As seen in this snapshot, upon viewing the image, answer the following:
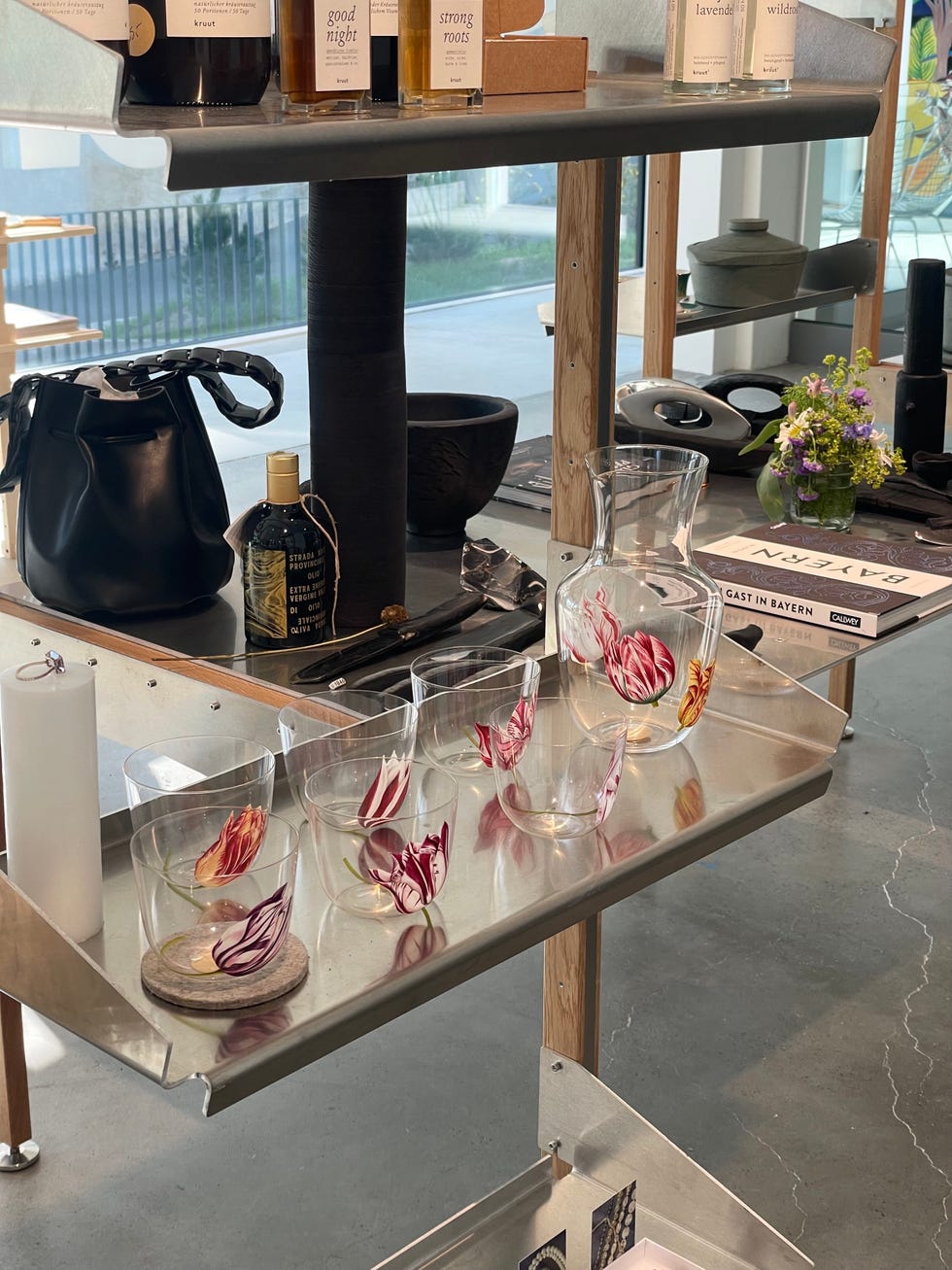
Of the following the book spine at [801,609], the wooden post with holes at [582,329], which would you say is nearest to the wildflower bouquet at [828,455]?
the book spine at [801,609]

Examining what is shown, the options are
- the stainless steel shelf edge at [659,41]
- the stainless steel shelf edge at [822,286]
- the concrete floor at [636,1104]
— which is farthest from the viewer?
the stainless steel shelf edge at [822,286]

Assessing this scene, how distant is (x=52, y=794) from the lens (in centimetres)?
90

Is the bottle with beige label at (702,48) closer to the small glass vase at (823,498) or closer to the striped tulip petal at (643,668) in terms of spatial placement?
the striped tulip petal at (643,668)

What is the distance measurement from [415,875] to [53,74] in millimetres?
497

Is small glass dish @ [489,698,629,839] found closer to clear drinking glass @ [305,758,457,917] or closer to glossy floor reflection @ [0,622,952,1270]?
clear drinking glass @ [305,758,457,917]

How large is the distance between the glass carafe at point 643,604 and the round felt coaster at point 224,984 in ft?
1.39

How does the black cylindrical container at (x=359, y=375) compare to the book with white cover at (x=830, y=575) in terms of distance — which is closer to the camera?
the black cylindrical container at (x=359, y=375)

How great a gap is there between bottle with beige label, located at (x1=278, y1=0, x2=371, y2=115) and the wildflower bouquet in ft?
4.06

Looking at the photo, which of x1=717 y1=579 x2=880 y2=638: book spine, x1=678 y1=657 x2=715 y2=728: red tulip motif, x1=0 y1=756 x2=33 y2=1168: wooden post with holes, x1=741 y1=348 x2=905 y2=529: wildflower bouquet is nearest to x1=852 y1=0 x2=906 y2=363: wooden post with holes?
x1=741 y1=348 x2=905 y2=529: wildflower bouquet

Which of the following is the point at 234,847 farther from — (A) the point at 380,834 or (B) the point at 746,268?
(B) the point at 746,268

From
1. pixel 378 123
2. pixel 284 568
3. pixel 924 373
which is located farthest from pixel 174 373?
pixel 924 373

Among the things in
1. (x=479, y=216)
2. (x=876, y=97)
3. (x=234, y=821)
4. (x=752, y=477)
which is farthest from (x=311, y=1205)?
(x=479, y=216)

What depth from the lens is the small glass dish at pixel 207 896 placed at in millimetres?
847

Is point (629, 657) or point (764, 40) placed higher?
point (764, 40)
